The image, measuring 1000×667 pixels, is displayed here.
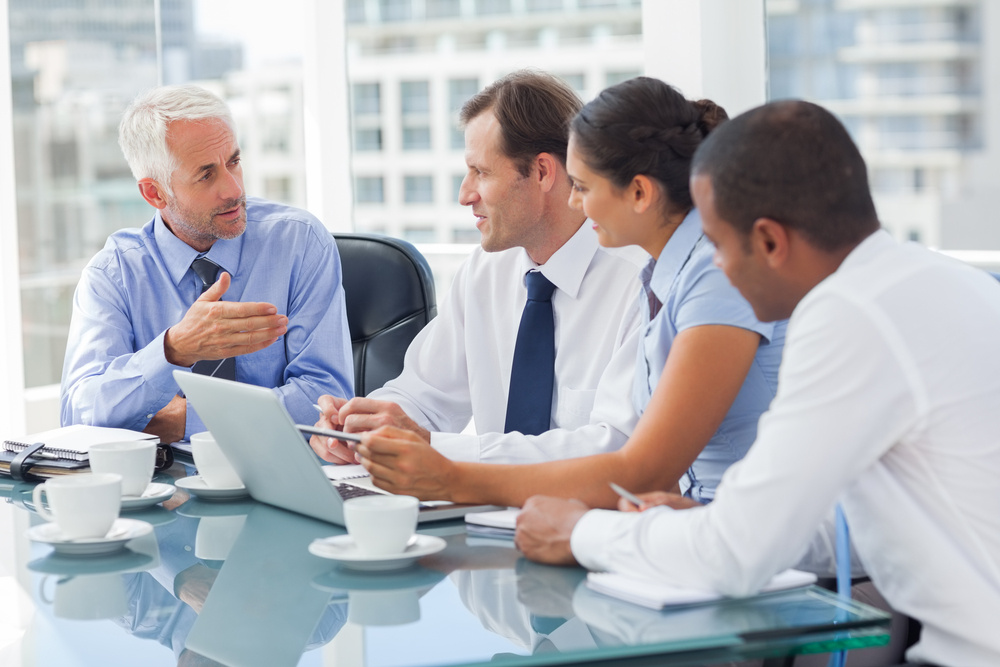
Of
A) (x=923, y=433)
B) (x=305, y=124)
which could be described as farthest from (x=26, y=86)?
(x=923, y=433)

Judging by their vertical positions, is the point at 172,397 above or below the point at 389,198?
below

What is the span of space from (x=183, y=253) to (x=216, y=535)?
1.19 m

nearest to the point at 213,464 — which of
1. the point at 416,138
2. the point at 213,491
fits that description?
the point at 213,491

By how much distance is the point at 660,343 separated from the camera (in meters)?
1.54

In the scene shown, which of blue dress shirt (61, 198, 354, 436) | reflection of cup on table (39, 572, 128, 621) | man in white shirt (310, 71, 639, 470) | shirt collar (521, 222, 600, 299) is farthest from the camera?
blue dress shirt (61, 198, 354, 436)

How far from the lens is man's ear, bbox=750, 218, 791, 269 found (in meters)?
1.11

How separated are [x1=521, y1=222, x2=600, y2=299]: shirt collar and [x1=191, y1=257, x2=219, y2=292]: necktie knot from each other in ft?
2.63

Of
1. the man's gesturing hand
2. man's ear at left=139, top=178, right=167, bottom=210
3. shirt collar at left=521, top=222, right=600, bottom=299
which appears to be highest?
man's ear at left=139, top=178, right=167, bottom=210

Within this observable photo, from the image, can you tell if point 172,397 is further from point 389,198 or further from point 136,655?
point 389,198

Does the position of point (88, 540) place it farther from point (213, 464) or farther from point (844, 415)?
point (844, 415)

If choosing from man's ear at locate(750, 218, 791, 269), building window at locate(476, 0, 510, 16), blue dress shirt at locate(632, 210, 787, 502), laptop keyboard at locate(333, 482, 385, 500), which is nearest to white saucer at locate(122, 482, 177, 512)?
laptop keyboard at locate(333, 482, 385, 500)

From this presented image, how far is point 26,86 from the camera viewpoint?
4102mm

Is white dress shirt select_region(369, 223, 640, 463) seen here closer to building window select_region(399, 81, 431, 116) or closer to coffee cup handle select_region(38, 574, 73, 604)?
coffee cup handle select_region(38, 574, 73, 604)

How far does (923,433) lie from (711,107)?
2.35 ft
